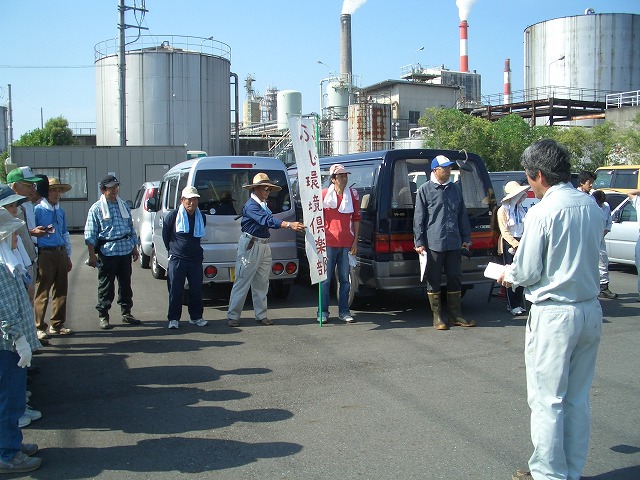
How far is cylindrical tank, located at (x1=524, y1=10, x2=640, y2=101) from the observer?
→ 4853cm

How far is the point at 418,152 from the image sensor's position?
8.65 meters

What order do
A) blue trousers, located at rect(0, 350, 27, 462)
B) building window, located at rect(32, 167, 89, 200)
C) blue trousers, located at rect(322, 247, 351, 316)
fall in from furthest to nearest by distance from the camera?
building window, located at rect(32, 167, 89, 200)
blue trousers, located at rect(322, 247, 351, 316)
blue trousers, located at rect(0, 350, 27, 462)

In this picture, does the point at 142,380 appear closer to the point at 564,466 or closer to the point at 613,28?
the point at 564,466

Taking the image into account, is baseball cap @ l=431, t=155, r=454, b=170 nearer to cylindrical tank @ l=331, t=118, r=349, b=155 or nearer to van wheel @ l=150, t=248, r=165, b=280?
van wheel @ l=150, t=248, r=165, b=280

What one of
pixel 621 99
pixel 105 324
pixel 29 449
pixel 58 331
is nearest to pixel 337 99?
pixel 621 99

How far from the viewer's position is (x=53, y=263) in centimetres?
776

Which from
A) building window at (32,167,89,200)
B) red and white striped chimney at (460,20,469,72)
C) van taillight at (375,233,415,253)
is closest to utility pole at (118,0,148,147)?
building window at (32,167,89,200)

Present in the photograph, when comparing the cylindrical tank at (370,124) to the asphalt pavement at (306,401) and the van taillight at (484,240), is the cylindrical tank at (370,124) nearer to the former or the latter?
the van taillight at (484,240)

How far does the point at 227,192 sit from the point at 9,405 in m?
5.61

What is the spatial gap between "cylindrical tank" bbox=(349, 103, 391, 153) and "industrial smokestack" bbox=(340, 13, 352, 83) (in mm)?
9813

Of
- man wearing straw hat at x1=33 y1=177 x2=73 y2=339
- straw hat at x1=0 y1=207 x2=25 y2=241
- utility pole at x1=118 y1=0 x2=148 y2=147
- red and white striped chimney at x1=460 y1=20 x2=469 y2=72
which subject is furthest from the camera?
red and white striped chimney at x1=460 y1=20 x2=469 y2=72

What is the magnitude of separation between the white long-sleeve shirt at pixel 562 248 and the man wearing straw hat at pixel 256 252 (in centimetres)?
468

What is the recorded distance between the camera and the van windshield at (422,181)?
28.0ft

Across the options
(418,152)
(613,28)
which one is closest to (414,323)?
(418,152)
